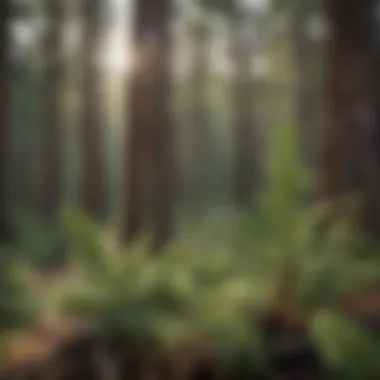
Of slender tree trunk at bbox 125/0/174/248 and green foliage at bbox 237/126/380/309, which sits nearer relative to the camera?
green foliage at bbox 237/126/380/309

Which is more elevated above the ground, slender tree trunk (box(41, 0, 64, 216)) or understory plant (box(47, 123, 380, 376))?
slender tree trunk (box(41, 0, 64, 216))

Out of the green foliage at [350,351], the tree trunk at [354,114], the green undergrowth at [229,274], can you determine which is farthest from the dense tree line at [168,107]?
the green foliage at [350,351]

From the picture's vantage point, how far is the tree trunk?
108 cm

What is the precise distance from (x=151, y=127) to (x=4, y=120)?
313 millimetres

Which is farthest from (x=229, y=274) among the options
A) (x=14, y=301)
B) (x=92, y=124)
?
(x=92, y=124)

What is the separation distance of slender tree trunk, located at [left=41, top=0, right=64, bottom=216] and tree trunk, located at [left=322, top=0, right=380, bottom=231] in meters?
0.52

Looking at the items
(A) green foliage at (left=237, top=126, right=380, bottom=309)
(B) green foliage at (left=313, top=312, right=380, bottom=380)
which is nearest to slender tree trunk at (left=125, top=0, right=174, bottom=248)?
(A) green foliage at (left=237, top=126, right=380, bottom=309)

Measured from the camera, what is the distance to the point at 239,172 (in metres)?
1.39

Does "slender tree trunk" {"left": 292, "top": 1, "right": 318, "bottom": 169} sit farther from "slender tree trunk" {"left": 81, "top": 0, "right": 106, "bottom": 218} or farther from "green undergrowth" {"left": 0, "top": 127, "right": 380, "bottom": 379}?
"slender tree trunk" {"left": 81, "top": 0, "right": 106, "bottom": 218}

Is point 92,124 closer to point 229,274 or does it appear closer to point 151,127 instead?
point 151,127

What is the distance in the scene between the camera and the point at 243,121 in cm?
158

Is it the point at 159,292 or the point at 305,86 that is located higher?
the point at 305,86

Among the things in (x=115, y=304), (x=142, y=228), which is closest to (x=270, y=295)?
(x=115, y=304)

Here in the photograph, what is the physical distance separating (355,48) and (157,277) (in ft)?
1.53
